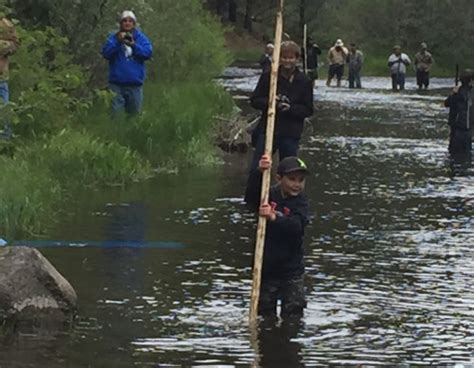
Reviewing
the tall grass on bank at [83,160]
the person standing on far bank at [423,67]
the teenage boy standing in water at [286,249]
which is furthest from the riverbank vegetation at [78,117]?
the person standing on far bank at [423,67]

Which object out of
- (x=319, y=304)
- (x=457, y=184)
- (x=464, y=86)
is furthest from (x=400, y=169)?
(x=319, y=304)

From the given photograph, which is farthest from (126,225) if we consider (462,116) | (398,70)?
(398,70)

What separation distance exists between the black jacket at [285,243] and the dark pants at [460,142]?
494 inches

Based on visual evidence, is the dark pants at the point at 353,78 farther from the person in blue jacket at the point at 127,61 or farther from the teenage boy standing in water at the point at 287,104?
the teenage boy standing in water at the point at 287,104

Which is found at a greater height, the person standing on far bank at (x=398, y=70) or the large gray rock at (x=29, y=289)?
the large gray rock at (x=29, y=289)

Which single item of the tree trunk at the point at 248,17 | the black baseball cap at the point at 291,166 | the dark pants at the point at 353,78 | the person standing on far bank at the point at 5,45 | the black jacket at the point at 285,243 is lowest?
the dark pants at the point at 353,78

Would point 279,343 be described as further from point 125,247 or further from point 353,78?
point 353,78

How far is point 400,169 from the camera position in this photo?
19.1 m

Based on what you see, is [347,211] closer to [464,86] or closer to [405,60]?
[464,86]

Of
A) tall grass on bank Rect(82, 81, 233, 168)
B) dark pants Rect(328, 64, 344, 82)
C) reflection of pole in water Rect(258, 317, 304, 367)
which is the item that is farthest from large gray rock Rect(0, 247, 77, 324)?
dark pants Rect(328, 64, 344, 82)

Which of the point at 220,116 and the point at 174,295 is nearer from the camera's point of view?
the point at 174,295

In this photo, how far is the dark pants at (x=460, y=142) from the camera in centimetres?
2179

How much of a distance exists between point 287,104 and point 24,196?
255 centimetres

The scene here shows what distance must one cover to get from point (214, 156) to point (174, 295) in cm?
913
